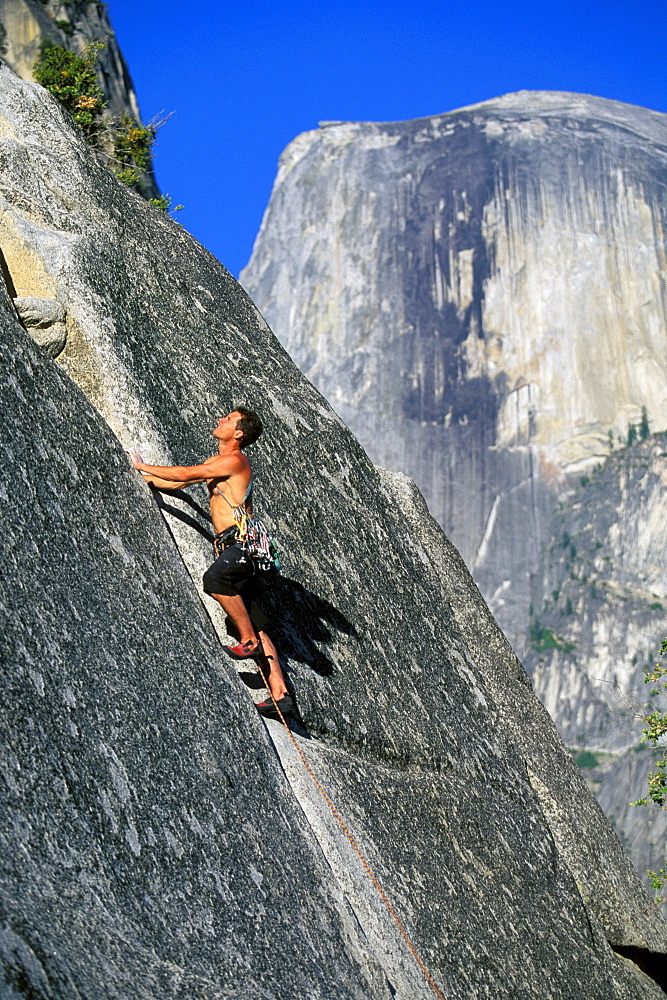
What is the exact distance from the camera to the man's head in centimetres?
718

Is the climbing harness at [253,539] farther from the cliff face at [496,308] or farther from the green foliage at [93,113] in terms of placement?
the cliff face at [496,308]

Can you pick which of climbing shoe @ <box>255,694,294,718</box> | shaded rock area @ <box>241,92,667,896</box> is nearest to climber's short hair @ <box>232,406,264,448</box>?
Result: climbing shoe @ <box>255,694,294,718</box>

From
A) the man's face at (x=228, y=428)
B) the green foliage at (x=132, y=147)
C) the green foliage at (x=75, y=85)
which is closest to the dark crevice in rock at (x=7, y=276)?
the man's face at (x=228, y=428)

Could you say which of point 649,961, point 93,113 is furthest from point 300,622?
point 93,113

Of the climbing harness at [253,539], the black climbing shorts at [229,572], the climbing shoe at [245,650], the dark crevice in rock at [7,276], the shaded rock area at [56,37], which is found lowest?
the climbing shoe at [245,650]

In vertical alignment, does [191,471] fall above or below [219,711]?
above

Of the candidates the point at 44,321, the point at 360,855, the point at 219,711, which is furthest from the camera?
the point at 44,321

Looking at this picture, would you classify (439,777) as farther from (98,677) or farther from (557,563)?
→ (557,563)

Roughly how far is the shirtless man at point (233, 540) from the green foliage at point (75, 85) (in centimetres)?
639

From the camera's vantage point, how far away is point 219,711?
20.2 ft

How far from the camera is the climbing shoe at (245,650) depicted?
267 inches

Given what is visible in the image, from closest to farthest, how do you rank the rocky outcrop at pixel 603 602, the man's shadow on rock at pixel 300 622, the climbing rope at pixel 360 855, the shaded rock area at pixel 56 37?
the climbing rope at pixel 360 855 → the man's shadow on rock at pixel 300 622 → the shaded rock area at pixel 56 37 → the rocky outcrop at pixel 603 602

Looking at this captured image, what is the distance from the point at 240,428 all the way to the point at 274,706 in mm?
Answer: 1777

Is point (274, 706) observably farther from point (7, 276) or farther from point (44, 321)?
point (7, 276)
